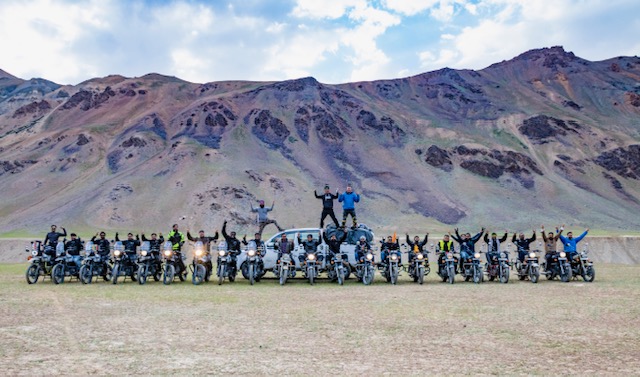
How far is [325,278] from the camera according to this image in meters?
23.5

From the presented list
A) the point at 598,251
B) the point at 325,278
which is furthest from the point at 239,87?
the point at 325,278

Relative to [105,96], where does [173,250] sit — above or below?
below

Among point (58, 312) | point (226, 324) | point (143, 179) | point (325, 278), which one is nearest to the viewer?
point (226, 324)

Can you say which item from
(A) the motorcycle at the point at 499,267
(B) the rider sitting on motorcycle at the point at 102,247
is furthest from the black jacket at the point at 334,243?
(B) the rider sitting on motorcycle at the point at 102,247

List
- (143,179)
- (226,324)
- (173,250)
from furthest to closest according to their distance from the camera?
(143,179), (173,250), (226,324)

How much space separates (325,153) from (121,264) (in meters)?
69.8

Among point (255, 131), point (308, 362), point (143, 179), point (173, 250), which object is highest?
point (255, 131)

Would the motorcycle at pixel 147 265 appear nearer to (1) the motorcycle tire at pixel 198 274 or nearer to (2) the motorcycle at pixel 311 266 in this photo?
(1) the motorcycle tire at pixel 198 274

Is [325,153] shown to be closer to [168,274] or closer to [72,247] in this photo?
[72,247]

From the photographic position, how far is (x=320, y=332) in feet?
35.8

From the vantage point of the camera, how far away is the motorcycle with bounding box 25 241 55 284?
2091cm

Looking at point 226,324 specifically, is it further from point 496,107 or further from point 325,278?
point 496,107

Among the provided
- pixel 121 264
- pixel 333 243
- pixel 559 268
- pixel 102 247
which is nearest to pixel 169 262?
pixel 121 264

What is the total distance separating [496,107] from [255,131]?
1899 inches
